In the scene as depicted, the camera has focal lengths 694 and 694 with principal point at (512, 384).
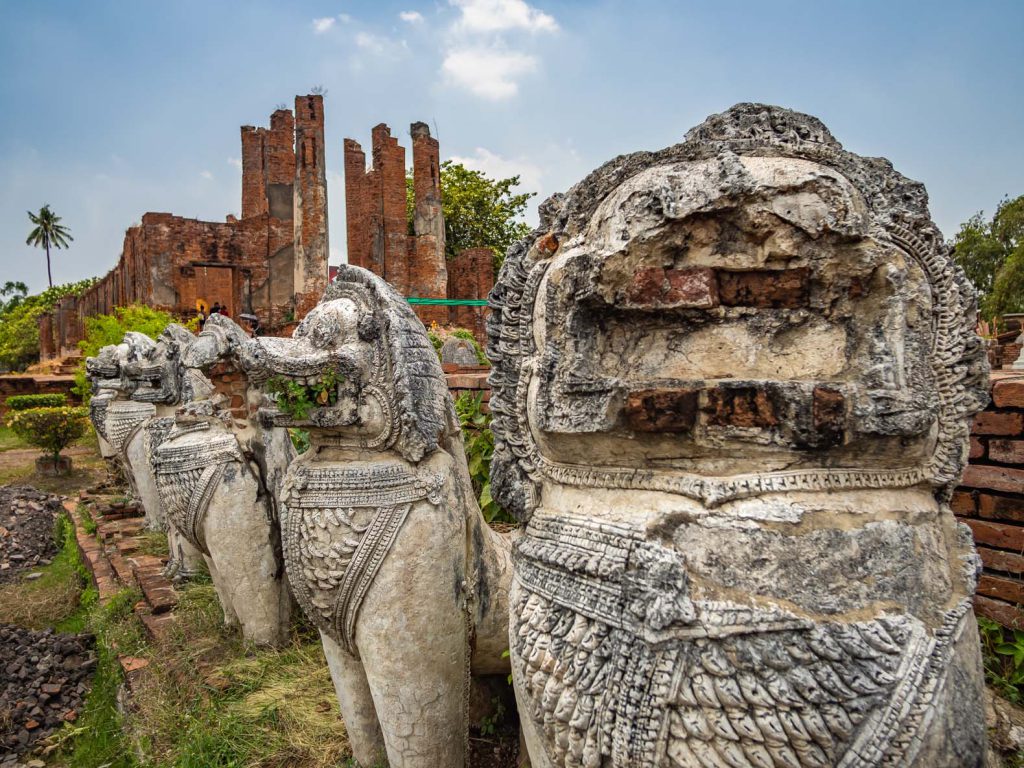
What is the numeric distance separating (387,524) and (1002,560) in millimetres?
2367

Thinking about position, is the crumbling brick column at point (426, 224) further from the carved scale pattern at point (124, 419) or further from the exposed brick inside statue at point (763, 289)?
the exposed brick inside statue at point (763, 289)

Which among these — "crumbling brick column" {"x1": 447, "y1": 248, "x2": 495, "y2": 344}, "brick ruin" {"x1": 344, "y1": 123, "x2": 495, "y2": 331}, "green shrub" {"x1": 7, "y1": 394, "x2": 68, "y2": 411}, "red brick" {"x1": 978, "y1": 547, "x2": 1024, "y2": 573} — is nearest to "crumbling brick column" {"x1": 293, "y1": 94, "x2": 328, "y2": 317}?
"brick ruin" {"x1": 344, "y1": 123, "x2": 495, "y2": 331}

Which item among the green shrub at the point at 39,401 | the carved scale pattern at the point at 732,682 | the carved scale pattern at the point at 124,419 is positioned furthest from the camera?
the green shrub at the point at 39,401

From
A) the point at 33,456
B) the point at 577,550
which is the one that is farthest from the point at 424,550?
the point at 33,456

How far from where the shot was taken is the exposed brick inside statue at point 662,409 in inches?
53.5

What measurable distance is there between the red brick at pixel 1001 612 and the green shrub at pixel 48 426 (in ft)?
38.1

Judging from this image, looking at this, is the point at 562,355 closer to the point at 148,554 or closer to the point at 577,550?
the point at 577,550

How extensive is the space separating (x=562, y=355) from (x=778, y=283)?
0.47 m

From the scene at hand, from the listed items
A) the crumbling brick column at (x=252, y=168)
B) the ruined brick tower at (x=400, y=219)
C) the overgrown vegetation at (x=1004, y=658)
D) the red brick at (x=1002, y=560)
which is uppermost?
the crumbling brick column at (x=252, y=168)

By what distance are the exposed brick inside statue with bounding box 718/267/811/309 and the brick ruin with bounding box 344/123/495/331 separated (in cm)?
1882

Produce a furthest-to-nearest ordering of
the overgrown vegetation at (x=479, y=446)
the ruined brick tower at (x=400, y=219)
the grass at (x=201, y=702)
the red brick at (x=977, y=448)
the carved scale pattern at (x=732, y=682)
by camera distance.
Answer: the ruined brick tower at (x=400, y=219) < the overgrown vegetation at (x=479, y=446) < the grass at (x=201, y=702) < the red brick at (x=977, y=448) < the carved scale pattern at (x=732, y=682)

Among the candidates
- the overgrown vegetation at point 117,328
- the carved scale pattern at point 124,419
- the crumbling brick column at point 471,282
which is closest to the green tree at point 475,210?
the crumbling brick column at point 471,282

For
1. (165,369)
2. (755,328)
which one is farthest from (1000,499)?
(165,369)

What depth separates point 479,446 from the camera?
14.6 ft
